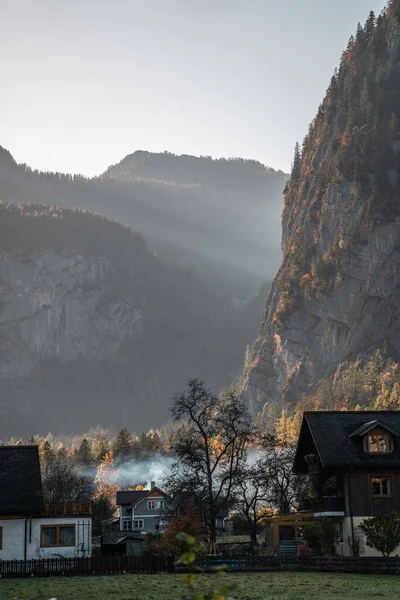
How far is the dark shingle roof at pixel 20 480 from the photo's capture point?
5059 centimetres

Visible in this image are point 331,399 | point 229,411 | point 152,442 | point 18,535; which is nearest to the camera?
point 18,535

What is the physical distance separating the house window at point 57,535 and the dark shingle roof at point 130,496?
61712mm

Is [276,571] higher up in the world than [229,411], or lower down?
lower down

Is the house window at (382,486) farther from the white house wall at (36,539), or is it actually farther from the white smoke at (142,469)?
the white smoke at (142,469)

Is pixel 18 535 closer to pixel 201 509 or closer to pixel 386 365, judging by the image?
pixel 201 509

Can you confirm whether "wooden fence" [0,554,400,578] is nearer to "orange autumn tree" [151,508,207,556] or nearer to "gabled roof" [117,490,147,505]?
"orange autumn tree" [151,508,207,556]

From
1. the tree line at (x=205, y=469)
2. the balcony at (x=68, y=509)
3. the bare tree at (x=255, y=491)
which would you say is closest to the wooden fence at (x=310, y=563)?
the balcony at (x=68, y=509)

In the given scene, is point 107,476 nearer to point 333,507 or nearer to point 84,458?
point 84,458

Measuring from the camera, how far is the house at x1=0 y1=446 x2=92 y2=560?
166 ft

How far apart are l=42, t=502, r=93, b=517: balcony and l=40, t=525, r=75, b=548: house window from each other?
2.70ft

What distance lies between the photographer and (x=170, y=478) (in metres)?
65.5

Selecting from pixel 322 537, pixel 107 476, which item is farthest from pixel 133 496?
pixel 322 537

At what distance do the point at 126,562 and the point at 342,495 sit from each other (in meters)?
17.0

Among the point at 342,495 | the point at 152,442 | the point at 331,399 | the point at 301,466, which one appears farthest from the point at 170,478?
the point at 331,399
